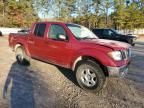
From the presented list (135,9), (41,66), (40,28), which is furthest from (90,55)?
(135,9)

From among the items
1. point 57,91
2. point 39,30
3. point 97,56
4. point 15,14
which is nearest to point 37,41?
point 39,30

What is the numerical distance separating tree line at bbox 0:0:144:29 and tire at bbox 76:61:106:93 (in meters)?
50.1

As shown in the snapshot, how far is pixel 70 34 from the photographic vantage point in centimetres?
712

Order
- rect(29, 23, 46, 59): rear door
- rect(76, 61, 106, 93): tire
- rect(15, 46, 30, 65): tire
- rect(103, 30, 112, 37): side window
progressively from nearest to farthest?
rect(76, 61, 106, 93): tire, rect(29, 23, 46, 59): rear door, rect(15, 46, 30, 65): tire, rect(103, 30, 112, 37): side window

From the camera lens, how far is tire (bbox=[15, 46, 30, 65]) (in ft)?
30.3

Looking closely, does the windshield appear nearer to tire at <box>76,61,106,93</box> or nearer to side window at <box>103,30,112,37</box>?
tire at <box>76,61,106,93</box>

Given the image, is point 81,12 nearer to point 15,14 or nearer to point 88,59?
point 15,14

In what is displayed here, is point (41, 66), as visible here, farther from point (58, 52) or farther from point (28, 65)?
point (58, 52)

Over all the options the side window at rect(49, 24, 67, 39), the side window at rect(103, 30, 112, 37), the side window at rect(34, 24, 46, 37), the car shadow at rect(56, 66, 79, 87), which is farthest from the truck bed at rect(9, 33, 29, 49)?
the side window at rect(103, 30, 112, 37)

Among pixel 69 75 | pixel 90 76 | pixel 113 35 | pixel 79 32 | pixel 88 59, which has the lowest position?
pixel 69 75

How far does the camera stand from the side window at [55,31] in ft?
24.5

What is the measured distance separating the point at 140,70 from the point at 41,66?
12.8ft

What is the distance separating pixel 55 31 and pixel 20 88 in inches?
91.4

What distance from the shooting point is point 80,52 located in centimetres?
669
